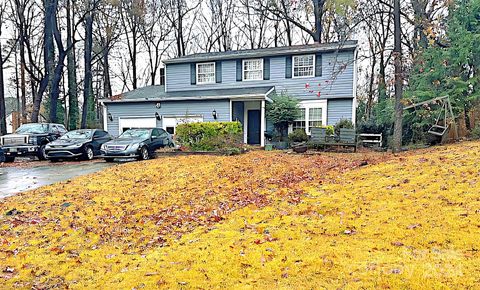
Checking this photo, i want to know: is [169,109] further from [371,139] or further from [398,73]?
[398,73]

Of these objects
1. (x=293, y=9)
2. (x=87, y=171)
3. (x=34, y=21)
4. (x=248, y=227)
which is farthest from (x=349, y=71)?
(x=34, y=21)

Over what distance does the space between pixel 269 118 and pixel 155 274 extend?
14542 mm

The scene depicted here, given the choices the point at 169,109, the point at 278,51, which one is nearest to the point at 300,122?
the point at 278,51

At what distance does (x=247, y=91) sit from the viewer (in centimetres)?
1825

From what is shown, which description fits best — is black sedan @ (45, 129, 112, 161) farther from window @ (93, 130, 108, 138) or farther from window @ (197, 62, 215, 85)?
window @ (197, 62, 215, 85)

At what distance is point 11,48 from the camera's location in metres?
25.1

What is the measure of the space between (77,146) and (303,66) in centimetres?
1210

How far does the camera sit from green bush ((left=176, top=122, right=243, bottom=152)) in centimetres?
1417

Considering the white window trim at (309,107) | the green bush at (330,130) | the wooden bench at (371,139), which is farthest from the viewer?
the white window trim at (309,107)

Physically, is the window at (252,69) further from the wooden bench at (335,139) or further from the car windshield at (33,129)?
the car windshield at (33,129)

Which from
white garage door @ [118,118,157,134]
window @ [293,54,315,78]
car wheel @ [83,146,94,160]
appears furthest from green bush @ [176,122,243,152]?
window @ [293,54,315,78]

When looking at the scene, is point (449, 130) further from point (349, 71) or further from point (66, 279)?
point (66, 279)

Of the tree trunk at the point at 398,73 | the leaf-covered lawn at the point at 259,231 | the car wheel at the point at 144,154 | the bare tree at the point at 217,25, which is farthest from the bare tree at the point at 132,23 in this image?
the leaf-covered lawn at the point at 259,231

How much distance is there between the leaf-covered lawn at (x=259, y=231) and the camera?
10.7 ft
